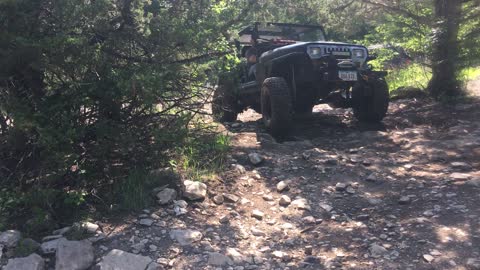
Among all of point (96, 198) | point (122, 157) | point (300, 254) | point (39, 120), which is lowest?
point (300, 254)

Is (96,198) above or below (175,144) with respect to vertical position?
below

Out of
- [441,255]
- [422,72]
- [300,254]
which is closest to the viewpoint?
Answer: [441,255]

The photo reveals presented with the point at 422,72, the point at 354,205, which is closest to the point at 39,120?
the point at 354,205

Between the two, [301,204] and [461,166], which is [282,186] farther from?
[461,166]

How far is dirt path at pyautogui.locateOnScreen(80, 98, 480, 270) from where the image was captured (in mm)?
3549

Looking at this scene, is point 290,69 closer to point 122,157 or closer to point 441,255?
point 122,157

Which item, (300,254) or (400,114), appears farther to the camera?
(400,114)

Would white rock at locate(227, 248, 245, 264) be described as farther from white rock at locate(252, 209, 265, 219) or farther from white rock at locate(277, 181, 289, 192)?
white rock at locate(277, 181, 289, 192)

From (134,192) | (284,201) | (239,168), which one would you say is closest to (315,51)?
(239,168)

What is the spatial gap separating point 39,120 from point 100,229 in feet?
3.59

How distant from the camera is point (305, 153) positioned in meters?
5.91

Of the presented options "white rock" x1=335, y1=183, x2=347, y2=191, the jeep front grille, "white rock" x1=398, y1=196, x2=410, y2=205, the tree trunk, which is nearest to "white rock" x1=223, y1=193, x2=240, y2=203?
"white rock" x1=335, y1=183, x2=347, y2=191

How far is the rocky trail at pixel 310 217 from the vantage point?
3500 mm

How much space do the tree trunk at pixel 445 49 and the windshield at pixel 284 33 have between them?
1993mm
